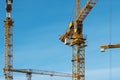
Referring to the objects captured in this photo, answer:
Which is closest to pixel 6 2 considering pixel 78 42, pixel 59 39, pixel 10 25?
pixel 10 25

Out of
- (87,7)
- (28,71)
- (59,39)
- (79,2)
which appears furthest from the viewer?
(28,71)

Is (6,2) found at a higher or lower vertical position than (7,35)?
higher

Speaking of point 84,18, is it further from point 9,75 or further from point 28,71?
point 28,71

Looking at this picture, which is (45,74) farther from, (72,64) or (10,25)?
(72,64)

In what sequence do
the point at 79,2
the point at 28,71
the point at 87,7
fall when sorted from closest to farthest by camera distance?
1. the point at 87,7
2. the point at 79,2
3. the point at 28,71

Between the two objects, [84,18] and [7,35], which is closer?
[84,18]

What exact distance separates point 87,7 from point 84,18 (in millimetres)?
5421

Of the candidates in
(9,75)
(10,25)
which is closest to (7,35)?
(10,25)

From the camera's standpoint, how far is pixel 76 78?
113 metres

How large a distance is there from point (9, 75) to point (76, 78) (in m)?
23.7

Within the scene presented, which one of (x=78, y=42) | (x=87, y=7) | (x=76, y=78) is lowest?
(x=76, y=78)

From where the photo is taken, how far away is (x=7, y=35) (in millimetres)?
128125

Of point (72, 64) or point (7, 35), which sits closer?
point (72, 64)

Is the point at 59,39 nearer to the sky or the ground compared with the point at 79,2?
nearer to the ground
